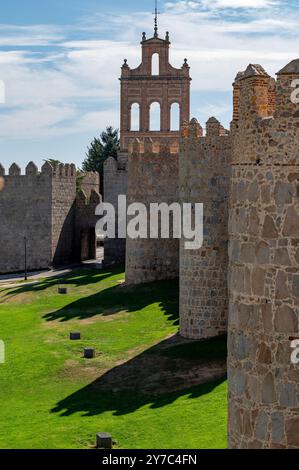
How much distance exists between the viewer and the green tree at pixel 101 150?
78.4m

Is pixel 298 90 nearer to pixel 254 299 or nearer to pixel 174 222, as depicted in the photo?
pixel 254 299

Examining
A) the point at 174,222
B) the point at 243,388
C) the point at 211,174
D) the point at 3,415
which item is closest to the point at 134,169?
the point at 174,222

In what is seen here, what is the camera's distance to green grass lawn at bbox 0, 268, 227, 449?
15.9m

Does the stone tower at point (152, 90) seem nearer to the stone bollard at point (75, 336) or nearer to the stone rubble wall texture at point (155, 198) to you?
the stone rubble wall texture at point (155, 198)

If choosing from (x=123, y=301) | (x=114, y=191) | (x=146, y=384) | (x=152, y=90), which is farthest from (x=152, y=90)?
(x=146, y=384)

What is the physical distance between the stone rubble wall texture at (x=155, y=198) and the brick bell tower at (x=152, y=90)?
63.1 feet

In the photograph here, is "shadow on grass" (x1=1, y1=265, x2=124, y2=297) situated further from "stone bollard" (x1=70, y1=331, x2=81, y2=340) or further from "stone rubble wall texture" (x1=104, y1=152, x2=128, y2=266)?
"stone bollard" (x1=70, y1=331, x2=81, y2=340)

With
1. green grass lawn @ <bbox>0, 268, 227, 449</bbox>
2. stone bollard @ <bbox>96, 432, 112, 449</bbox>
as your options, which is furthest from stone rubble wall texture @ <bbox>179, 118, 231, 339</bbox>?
stone bollard @ <bbox>96, 432, 112, 449</bbox>

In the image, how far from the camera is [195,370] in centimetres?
2027

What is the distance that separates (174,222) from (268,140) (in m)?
26.3

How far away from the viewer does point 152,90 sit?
5372cm

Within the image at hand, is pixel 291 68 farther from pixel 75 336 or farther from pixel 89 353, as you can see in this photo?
pixel 75 336

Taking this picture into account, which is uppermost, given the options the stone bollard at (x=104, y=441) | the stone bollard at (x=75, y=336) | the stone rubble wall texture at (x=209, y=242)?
the stone rubble wall texture at (x=209, y=242)

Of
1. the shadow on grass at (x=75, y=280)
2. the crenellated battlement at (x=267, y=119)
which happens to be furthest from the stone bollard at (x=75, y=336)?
the crenellated battlement at (x=267, y=119)
